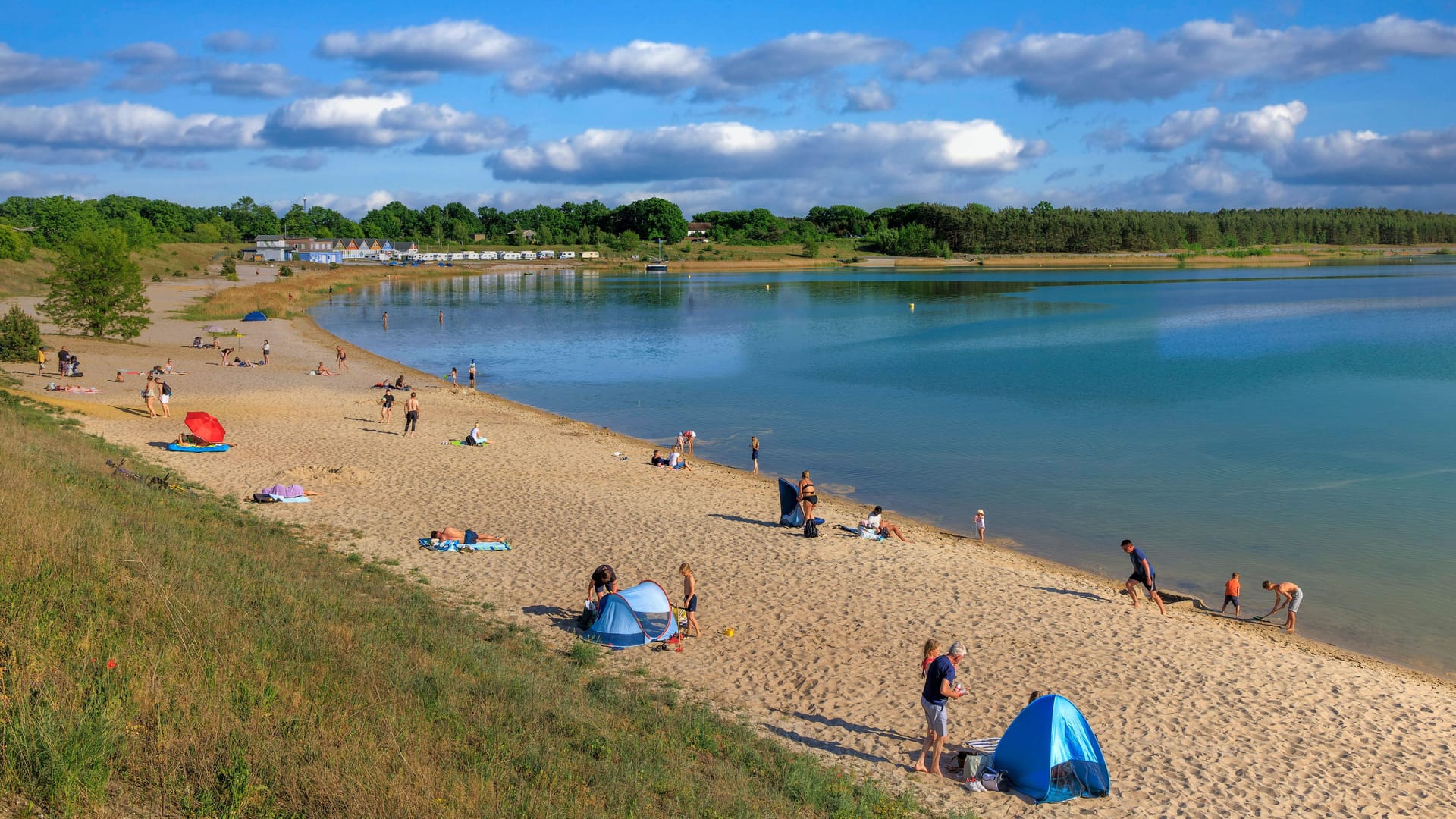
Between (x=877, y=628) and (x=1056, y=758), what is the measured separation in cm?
490

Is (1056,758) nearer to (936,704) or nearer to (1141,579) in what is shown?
(936,704)

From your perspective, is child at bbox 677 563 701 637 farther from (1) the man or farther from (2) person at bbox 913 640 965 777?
(1) the man

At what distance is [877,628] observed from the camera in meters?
14.6

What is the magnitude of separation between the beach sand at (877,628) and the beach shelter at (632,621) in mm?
333

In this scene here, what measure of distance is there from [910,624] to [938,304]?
3329 inches

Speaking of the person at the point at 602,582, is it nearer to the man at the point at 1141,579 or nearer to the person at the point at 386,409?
the man at the point at 1141,579

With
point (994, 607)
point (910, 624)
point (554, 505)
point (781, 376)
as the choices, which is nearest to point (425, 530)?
point (554, 505)

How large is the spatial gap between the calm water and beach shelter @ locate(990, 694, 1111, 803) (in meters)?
8.62

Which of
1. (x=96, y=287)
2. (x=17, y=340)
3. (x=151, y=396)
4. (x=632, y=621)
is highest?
(x=96, y=287)

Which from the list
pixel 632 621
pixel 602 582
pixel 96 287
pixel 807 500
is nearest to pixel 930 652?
pixel 632 621

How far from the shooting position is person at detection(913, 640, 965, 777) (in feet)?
32.9

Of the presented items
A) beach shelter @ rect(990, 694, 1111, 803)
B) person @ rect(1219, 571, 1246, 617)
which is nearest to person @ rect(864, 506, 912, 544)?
person @ rect(1219, 571, 1246, 617)

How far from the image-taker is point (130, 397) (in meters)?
31.8

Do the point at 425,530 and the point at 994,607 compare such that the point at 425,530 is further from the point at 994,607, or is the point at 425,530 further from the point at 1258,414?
the point at 1258,414
